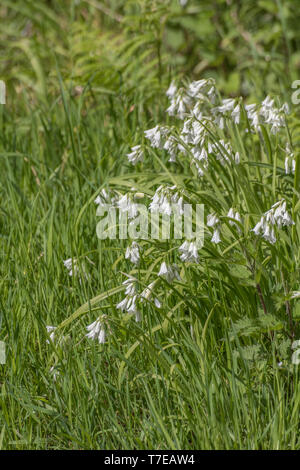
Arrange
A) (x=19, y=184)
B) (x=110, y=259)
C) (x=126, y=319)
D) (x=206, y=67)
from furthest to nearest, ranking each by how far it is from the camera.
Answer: (x=206, y=67) → (x=19, y=184) → (x=110, y=259) → (x=126, y=319)

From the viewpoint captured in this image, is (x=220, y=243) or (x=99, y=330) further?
(x=220, y=243)

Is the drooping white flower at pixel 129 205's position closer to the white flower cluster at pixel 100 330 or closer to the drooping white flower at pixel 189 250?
the drooping white flower at pixel 189 250

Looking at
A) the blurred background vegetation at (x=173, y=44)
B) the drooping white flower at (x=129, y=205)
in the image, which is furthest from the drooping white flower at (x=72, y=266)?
the blurred background vegetation at (x=173, y=44)

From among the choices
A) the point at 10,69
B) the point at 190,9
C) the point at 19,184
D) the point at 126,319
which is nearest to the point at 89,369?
the point at 126,319

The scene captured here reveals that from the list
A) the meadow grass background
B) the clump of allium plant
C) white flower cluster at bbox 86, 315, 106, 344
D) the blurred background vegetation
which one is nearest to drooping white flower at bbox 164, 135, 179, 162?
the clump of allium plant

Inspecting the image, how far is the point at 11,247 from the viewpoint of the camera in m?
2.93

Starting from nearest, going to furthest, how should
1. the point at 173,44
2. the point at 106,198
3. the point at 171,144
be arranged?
the point at 171,144 → the point at 106,198 → the point at 173,44

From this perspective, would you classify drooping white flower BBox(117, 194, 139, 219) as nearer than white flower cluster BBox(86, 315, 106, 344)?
No

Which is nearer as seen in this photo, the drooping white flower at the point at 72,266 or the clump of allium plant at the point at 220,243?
the clump of allium plant at the point at 220,243

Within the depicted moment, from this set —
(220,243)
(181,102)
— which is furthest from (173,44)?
(220,243)

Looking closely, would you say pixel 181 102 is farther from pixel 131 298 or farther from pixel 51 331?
pixel 51 331

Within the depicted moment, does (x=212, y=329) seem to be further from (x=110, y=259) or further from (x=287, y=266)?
(x=110, y=259)

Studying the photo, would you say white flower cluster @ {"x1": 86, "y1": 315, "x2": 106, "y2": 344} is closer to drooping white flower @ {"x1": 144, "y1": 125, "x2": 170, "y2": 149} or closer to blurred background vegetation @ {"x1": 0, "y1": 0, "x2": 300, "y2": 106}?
drooping white flower @ {"x1": 144, "y1": 125, "x2": 170, "y2": 149}

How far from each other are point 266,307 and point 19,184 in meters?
1.89
